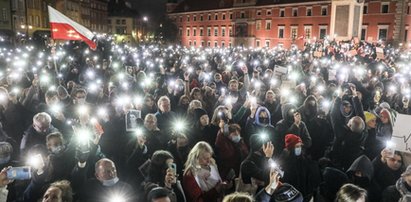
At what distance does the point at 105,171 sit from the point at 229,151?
2237mm

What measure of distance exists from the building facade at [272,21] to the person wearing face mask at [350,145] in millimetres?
23963

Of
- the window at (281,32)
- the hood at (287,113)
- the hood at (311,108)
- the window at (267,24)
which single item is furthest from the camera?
the window at (267,24)

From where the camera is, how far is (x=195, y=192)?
4.82 m

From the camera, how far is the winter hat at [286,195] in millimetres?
4031

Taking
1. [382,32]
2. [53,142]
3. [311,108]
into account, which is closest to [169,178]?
[53,142]

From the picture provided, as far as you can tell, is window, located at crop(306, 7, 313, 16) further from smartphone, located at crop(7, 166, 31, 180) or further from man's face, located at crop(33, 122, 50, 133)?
smartphone, located at crop(7, 166, 31, 180)

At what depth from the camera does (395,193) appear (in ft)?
15.4

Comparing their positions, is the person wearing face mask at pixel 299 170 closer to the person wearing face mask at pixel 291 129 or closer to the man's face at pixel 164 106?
the person wearing face mask at pixel 291 129

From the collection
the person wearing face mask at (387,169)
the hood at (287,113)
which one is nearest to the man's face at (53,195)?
the person wearing face mask at (387,169)

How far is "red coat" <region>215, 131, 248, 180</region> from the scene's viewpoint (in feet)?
20.1

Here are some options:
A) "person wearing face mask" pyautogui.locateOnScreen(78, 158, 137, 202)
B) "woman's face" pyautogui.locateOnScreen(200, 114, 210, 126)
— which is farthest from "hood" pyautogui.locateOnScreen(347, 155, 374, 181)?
"person wearing face mask" pyautogui.locateOnScreen(78, 158, 137, 202)

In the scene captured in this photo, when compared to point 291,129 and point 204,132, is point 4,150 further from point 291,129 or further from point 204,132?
point 291,129

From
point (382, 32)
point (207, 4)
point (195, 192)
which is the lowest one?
point (195, 192)

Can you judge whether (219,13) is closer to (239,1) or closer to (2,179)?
(239,1)
